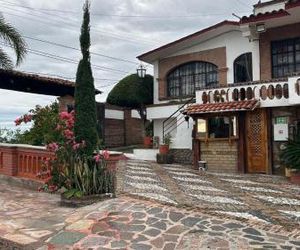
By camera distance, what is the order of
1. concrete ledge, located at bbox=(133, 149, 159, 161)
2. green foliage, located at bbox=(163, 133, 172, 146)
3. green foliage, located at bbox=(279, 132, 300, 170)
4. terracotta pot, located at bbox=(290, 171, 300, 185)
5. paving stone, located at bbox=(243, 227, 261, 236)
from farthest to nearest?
concrete ledge, located at bbox=(133, 149, 159, 161)
green foliage, located at bbox=(163, 133, 172, 146)
green foliage, located at bbox=(279, 132, 300, 170)
terracotta pot, located at bbox=(290, 171, 300, 185)
paving stone, located at bbox=(243, 227, 261, 236)

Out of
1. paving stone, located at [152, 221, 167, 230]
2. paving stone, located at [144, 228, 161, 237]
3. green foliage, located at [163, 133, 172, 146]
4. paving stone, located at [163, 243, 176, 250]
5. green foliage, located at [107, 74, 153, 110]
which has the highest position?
green foliage, located at [107, 74, 153, 110]

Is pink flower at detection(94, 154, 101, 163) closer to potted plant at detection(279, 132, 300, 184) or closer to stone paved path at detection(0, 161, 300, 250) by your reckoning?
stone paved path at detection(0, 161, 300, 250)

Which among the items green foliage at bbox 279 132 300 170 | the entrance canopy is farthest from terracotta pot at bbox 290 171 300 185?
the entrance canopy

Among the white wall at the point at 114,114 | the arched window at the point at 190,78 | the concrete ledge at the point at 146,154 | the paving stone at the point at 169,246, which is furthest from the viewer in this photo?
the white wall at the point at 114,114

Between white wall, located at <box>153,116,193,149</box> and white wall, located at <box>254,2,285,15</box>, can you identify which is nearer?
white wall, located at <box>254,2,285,15</box>

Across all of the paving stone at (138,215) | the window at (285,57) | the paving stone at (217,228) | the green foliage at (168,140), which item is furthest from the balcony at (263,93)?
the paving stone at (138,215)

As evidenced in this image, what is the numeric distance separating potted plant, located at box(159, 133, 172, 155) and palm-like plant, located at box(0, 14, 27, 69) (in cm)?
741

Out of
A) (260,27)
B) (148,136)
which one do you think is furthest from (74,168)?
(148,136)

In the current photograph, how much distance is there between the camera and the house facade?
13.9 metres

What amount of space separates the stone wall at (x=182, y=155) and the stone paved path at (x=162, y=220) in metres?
7.60

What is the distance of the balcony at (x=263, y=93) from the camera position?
42.5 feet

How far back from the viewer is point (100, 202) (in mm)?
8836

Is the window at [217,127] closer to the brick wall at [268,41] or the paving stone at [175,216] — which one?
the brick wall at [268,41]

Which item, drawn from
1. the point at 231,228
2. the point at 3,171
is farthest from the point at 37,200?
the point at 231,228
